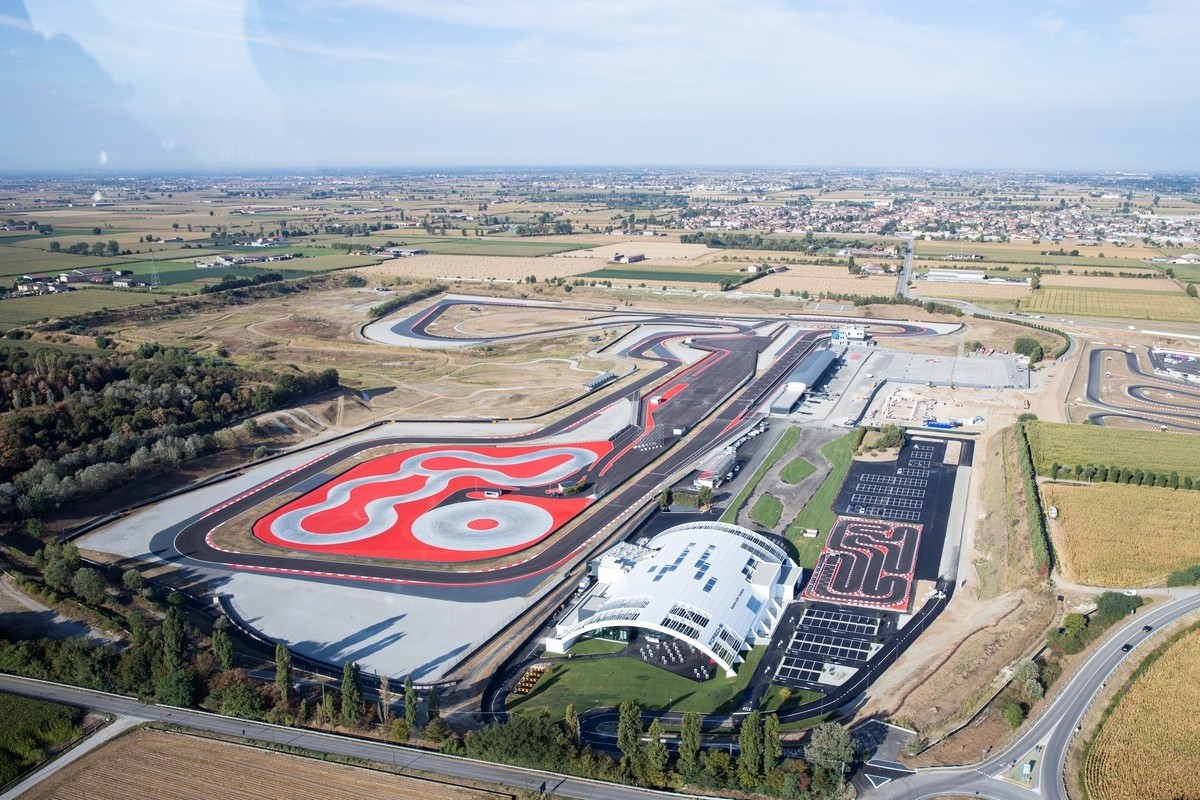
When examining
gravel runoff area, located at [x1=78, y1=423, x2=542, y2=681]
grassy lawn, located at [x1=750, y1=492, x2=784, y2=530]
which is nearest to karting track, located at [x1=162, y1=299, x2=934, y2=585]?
gravel runoff area, located at [x1=78, y1=423, x2=542, y2=681]

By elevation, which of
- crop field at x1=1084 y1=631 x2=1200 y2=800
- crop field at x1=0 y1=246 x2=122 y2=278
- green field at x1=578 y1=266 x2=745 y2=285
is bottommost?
crop field at x1=1084 y1=631 x2=1200 y2=800

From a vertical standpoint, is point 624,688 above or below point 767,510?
below

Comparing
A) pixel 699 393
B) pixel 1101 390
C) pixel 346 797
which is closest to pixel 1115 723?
pixel 346 797

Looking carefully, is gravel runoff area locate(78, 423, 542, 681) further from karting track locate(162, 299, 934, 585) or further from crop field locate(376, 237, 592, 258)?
crop field locate(376, 237, 592, 258)

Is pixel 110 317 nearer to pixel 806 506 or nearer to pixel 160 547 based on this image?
pixel 160 547

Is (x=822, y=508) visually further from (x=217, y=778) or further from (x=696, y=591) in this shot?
(x=217, y=778)

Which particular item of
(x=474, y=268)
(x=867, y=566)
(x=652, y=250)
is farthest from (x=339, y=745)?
(x=652, y=250)
